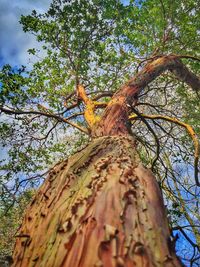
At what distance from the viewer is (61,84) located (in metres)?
7.49

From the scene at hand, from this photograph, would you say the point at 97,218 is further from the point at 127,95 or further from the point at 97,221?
→ the point at 127,95

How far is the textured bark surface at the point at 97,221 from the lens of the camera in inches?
53.9

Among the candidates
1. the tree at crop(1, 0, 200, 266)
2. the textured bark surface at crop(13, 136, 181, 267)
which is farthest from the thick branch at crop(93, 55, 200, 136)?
the textured bark surface at crop(13, 136, 181, 267)

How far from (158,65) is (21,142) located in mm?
3473

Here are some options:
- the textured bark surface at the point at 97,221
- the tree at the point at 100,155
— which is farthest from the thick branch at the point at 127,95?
the textured bark surface at the point at 97,221

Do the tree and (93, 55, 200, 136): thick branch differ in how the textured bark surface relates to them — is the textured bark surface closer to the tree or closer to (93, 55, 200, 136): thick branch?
the tree

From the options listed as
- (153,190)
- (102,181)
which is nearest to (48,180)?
(102,181)

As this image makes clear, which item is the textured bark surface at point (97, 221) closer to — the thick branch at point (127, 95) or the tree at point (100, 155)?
the tree at point (100, 155)

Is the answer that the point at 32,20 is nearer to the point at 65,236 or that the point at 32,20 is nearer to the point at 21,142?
the point at 21,142

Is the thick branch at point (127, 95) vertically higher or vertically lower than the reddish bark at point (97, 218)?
higher

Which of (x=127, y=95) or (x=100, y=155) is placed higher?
(x=127, y=95)

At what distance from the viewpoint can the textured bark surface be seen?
1.37 metres

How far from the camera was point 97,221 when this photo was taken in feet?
5.09

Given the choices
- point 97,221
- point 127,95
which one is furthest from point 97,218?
point 127,95
